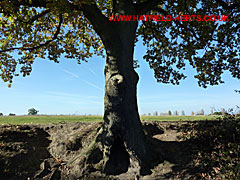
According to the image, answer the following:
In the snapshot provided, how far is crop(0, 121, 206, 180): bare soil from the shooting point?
18.1 ft

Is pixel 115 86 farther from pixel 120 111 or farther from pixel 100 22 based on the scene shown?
pixel 100 22

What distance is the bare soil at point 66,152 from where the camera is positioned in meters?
5.51

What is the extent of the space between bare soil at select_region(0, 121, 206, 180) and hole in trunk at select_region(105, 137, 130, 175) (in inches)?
9.7

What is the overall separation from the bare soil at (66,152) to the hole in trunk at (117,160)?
0.25 m

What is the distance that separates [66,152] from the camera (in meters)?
6.70

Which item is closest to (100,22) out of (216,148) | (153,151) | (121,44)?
(121,44)

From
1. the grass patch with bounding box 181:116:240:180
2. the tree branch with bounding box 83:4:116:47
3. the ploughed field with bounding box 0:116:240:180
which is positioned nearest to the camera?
the grass patch with bounding box 181:116:240:180

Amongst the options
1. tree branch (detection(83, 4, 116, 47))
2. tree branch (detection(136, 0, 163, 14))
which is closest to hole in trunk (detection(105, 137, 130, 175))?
tree branch (detection(83, 4, 116, 47))

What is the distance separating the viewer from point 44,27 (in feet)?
34.6

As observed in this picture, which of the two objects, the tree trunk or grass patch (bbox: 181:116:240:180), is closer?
grass patch (bbox: 181:116:240:180)

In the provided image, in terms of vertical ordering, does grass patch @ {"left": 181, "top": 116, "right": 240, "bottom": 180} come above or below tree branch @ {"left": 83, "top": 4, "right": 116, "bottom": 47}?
below

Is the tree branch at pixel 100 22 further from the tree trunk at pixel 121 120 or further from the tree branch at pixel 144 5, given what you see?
the tree branch at pixel 144 5

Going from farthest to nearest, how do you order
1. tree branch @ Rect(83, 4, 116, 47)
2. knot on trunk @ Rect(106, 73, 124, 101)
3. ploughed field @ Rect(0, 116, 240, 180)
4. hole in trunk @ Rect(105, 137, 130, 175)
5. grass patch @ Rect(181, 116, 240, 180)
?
tree branch @ Rect(83, 4, 116, 47)
knot on trunk @ Rect(106, 73, 124, 101)
hole in trunk @ Rect(105, 137, 130, 175)
ploughed field @ Rect(0, 116, 240, 180)
grass patch @ Rect(181, 116, 240, 180)

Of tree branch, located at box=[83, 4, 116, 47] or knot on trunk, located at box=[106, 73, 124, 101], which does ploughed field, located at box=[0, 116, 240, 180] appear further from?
tree branch, located at box=[83, 4, 116, 47]
